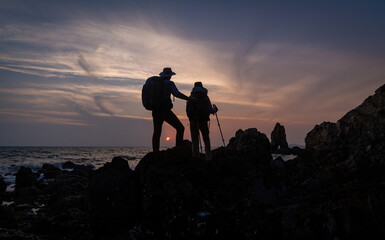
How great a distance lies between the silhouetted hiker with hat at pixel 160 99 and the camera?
7910mm

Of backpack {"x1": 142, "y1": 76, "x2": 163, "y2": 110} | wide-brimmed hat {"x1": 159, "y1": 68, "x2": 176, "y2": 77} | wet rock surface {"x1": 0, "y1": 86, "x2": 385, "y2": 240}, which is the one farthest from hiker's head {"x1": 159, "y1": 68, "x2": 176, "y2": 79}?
wet rock surface {"x1": 0, "y1": 86, "x2": 385, "y2": 240}

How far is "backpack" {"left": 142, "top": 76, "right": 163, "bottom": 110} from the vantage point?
7.89 metres

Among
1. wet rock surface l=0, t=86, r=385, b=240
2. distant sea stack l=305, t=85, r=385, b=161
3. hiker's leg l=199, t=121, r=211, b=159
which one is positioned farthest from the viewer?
distant sea stack l=305, t=85, r=385, b=161

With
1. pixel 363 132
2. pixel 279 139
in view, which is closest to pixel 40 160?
pixel 363 132

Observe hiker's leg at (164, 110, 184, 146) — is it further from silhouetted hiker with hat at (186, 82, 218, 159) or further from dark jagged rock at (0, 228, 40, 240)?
dark jagged rock at (0, 228, 40, 240)

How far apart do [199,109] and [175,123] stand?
95cm

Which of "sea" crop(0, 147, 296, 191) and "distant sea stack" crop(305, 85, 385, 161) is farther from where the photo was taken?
"sea" crop(0, 147, 296, 191)

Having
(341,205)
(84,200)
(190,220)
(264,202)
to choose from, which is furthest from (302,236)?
(84,200)

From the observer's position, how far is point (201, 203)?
239 inches

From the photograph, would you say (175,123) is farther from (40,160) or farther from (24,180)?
(40,160)

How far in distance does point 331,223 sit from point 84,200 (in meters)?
10.5

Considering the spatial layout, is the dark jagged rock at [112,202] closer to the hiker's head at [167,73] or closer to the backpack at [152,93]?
the backpack at [152,93]

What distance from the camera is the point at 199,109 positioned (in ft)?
27.9

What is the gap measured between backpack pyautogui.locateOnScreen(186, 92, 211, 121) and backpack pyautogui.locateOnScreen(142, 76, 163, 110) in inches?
50.0
